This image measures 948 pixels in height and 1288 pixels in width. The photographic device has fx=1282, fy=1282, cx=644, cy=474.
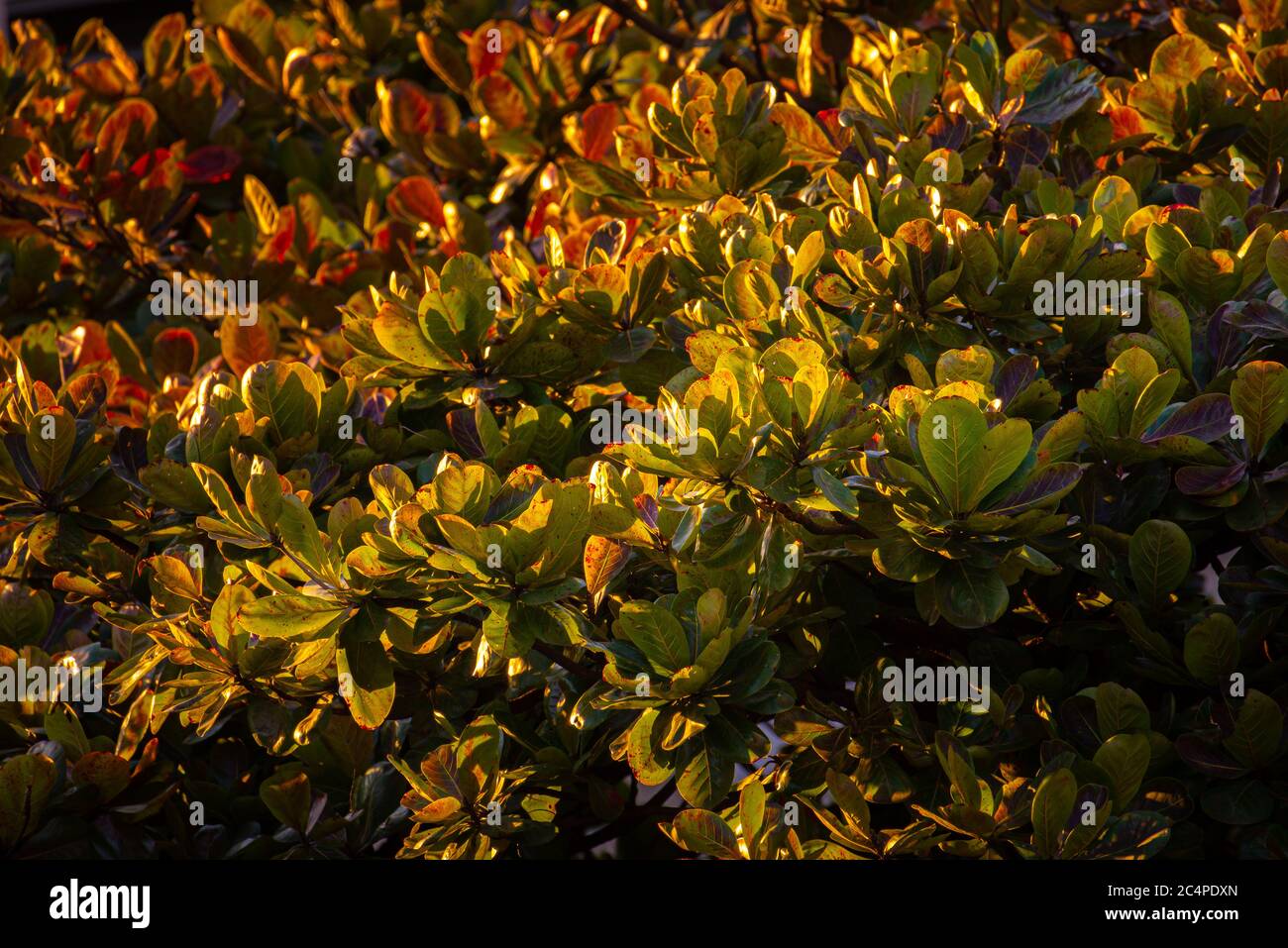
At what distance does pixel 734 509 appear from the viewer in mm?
1831

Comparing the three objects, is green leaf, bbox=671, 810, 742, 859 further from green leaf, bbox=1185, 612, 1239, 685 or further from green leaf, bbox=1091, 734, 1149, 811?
green leaf, bbox=1185, 612, 1239, 685

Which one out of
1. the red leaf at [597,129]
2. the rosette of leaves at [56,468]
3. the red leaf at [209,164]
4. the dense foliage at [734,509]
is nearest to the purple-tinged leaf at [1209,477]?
the dense foliage at [734,509]

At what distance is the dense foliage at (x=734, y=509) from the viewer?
182 centimetres

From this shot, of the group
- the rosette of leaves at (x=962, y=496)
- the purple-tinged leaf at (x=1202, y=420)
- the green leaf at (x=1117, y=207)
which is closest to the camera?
the rosette of leaves at (x=962, y=496)

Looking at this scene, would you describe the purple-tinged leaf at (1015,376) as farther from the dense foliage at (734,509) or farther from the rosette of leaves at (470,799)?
the rosette of leaves at (470,799)

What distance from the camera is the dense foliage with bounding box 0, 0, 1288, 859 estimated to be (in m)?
1.82

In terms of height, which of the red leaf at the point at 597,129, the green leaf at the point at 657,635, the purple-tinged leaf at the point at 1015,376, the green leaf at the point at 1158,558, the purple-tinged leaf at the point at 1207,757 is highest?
the red leaf at the point at 597,129

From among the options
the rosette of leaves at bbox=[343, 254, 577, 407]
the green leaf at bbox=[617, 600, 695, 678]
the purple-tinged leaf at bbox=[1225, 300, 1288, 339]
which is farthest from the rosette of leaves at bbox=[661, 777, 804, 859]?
the purple-tinged leaf at bbox=[1225, 300, 1288, 339]

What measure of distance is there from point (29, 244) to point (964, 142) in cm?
241

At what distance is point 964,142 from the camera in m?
2.65

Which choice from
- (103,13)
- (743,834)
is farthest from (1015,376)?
(103,13)

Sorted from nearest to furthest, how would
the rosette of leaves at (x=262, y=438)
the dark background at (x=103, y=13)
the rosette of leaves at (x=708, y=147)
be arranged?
the rosette of leaves at (x=262, y=438) → the rosette of leaves at (x=708, y=147) → the dark background at (x=103, y=13)
